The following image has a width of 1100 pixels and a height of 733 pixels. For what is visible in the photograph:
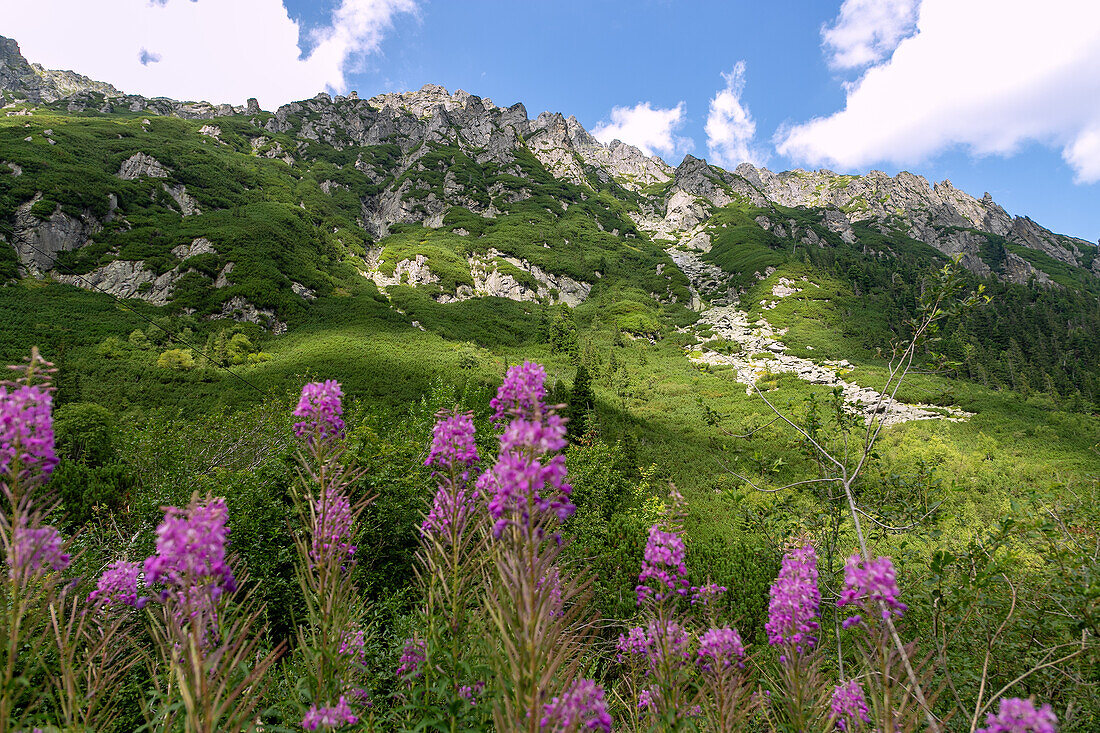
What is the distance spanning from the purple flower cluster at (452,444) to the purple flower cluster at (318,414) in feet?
1.77

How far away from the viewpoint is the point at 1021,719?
53.5 inches

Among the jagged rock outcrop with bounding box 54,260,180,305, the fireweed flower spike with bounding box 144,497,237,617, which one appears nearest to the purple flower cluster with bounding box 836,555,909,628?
the fireweed flower spike with bounding box 144,497,237,617

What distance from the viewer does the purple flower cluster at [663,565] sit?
7.59ft

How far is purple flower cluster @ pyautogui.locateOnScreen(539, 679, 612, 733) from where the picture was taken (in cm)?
143

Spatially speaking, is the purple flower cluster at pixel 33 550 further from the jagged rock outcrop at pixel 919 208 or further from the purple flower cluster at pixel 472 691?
the jagged rock outcrop at pixel 919 208

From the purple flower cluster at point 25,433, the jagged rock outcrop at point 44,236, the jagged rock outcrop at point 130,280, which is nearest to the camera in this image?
the purple flower cluster at point 25,433

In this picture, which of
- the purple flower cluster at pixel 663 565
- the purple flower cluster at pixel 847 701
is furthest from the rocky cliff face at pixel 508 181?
the purple flower cluster at pixel 847 701

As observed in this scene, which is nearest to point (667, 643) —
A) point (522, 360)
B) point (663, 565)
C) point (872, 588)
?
point (663, 565)

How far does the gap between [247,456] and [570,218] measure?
277 feet

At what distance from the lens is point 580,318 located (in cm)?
5528

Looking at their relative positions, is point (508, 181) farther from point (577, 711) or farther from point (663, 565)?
point (577, 711)

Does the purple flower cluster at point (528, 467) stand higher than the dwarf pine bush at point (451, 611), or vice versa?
the purple flower cluster at point (528, 467)

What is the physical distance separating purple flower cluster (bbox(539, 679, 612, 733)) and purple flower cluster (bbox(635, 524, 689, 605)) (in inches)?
25.1

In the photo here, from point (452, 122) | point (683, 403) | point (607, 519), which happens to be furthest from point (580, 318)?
point (452, 122)
